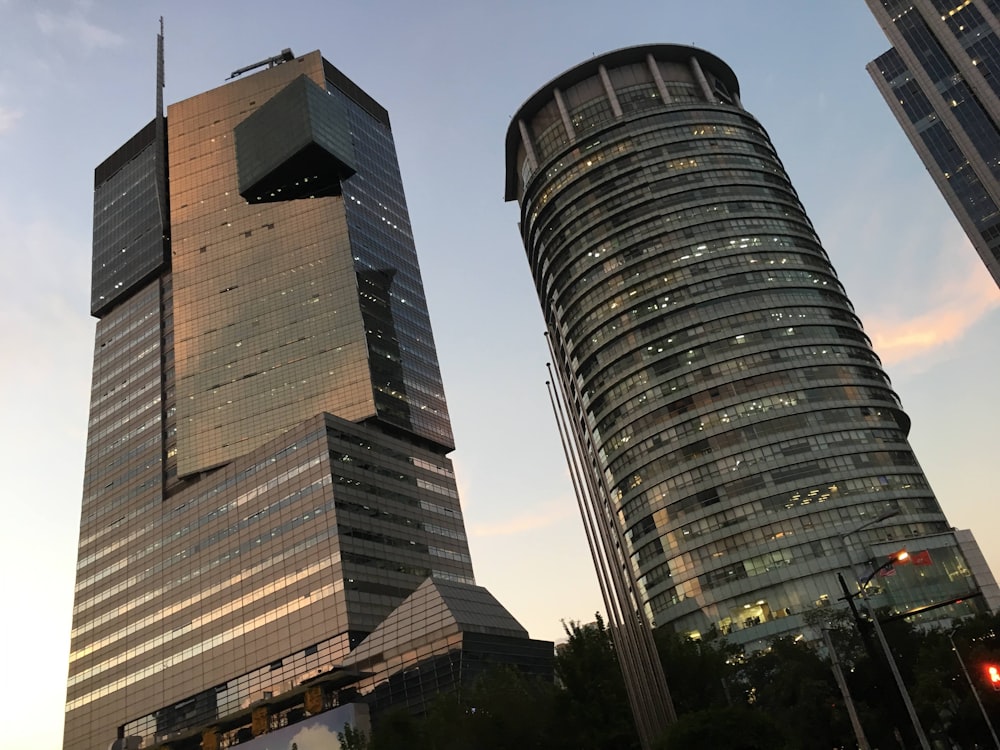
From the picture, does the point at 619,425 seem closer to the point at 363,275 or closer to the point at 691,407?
the point at 691,407

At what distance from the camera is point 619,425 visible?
147125mm

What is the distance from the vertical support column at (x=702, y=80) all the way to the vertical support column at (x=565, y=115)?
27.0 metres

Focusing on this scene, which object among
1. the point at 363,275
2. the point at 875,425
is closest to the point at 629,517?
the point at 875,425

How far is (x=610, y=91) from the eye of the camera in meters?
169

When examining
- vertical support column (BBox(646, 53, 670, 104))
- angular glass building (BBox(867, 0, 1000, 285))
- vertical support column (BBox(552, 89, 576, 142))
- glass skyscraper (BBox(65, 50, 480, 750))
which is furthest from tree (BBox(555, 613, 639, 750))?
angular glass building (BBox(867, 0, 1000, 285))

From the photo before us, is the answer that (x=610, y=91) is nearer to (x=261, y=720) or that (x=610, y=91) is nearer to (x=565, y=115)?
(x=565, y=115)

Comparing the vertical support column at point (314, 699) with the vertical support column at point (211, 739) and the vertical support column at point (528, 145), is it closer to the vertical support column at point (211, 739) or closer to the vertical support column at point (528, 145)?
the vertical support column at point (211, 739)

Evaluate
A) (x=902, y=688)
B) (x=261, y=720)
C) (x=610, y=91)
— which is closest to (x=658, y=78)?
(x=610, y=91)

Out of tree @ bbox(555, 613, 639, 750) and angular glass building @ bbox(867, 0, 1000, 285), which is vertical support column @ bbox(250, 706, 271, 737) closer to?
tree @ bbox(555, 613, 639, 750)

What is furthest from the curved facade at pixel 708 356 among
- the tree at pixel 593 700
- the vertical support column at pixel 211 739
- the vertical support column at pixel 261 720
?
the tree at pixel 593 700

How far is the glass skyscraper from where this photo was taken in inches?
5187

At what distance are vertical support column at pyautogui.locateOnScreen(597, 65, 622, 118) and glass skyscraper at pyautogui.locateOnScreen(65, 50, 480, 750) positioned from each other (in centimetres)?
5207

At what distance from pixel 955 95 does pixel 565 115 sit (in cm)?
8133

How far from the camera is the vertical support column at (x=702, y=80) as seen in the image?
169 meters
